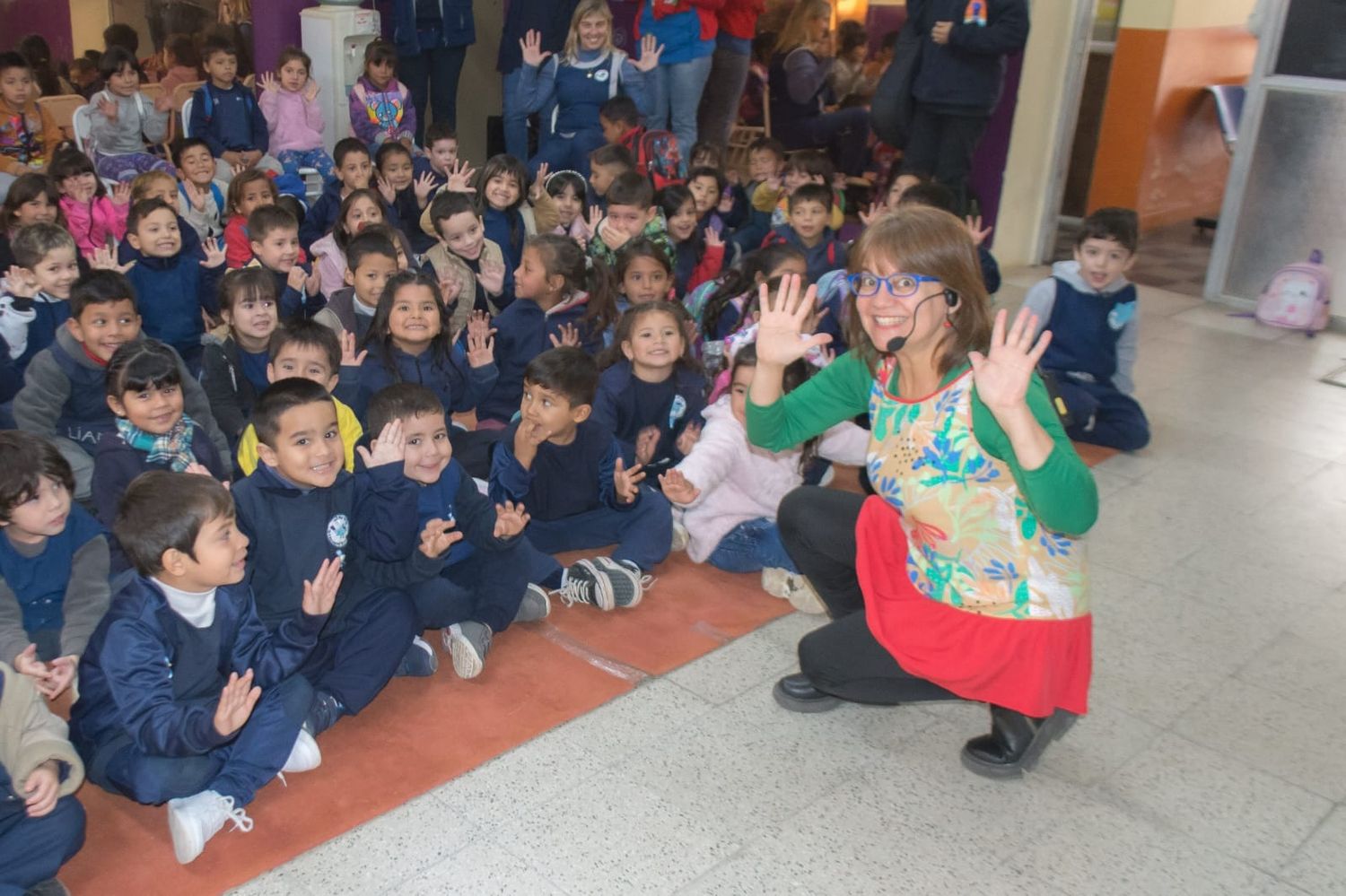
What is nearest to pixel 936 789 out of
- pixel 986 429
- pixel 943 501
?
pixel 943 501

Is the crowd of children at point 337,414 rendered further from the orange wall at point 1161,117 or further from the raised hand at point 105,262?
the orange wall at point 1161,117

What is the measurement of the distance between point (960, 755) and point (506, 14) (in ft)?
18.7

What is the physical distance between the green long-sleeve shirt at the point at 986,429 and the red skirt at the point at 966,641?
0.73 ft

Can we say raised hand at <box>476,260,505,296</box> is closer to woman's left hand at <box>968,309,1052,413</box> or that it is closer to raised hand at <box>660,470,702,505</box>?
raised hand at <box>660,470,702,505</box>

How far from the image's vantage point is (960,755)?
2.55 meters

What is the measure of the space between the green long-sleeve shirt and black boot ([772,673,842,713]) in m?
0.57

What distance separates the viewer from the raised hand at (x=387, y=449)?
262 cm

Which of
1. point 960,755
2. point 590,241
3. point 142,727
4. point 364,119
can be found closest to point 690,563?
point 960,755

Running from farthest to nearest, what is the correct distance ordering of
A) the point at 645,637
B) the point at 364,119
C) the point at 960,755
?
the point at 364,119
the point at 645,637
the point at 960,755

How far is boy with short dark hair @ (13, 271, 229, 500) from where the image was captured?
3395 mm

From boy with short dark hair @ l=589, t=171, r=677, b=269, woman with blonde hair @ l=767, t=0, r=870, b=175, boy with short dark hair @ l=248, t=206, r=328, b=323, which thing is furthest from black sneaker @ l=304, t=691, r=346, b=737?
woman with blonde hair @ l=767, t=0, r=870, b=175

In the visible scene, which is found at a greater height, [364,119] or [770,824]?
[364,119]

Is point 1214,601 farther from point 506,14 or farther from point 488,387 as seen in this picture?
point 506,14

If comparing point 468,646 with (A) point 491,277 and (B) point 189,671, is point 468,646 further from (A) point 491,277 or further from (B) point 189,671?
(A) point 491,277
